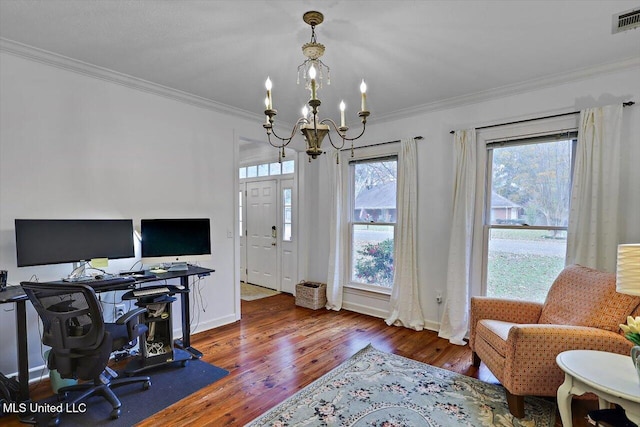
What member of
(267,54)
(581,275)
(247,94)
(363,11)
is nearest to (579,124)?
(581,275)

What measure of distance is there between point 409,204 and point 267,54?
2315mm

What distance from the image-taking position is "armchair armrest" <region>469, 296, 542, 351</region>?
106 inches

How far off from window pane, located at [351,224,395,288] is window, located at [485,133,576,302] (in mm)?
1206

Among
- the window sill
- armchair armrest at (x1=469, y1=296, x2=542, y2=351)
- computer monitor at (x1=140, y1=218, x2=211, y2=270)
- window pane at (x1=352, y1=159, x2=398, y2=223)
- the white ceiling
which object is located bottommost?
the window sill

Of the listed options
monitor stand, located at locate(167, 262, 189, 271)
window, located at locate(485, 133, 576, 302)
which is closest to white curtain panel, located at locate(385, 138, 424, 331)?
window, located at locate(485, 133, 576, 302)

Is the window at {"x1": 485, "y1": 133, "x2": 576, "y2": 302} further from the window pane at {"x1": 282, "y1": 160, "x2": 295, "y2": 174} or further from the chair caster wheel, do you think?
the chair caster wheel

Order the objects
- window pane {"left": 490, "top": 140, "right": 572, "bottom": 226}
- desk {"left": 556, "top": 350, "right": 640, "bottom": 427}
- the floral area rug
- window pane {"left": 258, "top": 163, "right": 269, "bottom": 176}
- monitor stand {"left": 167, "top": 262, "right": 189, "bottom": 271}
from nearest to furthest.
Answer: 1. desk {"left": 556, "top": 350, "right": 640, "bottom": 427}
2. the floral area rug
3. window pane {"left": 490, "top": 140, "right": 572, "bottom": 226}
4. monitor stand {"left": 167, "top": 262, "right": 189, "bottom": 271}
5. window pane {"left": 258, "top": 163, "right": 269, "bottom": 176}

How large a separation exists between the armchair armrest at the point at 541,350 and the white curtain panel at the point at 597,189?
0.89m

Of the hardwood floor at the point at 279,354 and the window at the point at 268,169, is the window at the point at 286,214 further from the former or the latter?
the hardwood floor at the point at 279,354

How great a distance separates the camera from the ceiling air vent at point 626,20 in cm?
204

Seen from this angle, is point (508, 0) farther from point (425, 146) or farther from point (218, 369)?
point (218, 369)

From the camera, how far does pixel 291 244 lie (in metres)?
5.25

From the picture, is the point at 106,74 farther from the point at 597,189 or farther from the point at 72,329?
the point at 597,189

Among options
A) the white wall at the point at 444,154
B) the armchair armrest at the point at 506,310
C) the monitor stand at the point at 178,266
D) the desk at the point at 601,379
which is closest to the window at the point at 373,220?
the white wall at the point at 444,154
